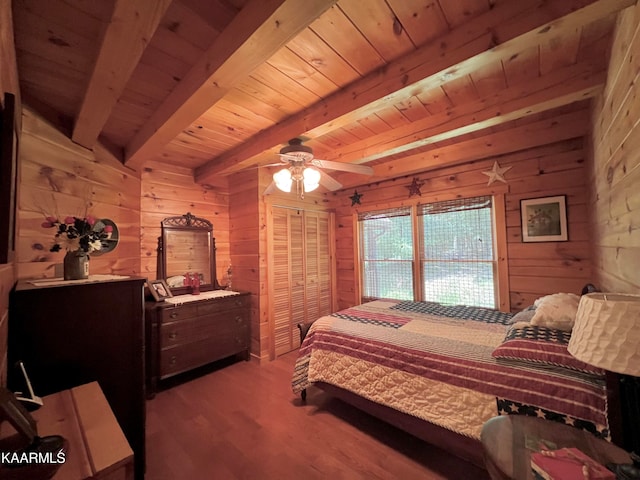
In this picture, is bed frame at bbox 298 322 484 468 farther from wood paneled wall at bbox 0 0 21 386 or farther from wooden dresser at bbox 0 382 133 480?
wood paneled wall at bbox 0 0 21 386

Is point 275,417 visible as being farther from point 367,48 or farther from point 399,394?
point 367,48

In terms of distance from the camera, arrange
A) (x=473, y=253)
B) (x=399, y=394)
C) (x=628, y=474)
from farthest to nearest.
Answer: (x=473, y=253)
(x=399, y=394)
(x=628, y=474)

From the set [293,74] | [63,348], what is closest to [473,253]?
[293,74]

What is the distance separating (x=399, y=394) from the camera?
1797 mm

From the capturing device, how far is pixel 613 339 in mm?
776

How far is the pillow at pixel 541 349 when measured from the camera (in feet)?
4.40

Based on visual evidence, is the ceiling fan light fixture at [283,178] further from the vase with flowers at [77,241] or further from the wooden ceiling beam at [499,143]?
the wooden ceiling beam at [499,143]

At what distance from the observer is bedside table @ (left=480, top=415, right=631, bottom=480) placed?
0.92m

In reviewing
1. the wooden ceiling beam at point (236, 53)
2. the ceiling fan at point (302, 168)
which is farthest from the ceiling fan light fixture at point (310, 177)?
the wooden ceiling beam at point (236, 53)

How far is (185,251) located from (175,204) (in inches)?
23.5

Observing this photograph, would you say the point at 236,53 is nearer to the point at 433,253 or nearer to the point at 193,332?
the point at 193,332

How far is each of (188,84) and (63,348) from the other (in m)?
1.64

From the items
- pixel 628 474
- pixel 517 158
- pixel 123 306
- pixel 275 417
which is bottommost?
pixel 275 417

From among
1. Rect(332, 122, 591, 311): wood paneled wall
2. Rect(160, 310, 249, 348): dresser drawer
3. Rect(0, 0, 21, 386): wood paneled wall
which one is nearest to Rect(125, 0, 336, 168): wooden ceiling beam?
Rect(0, 0, 21, 386): wood paneled wall
